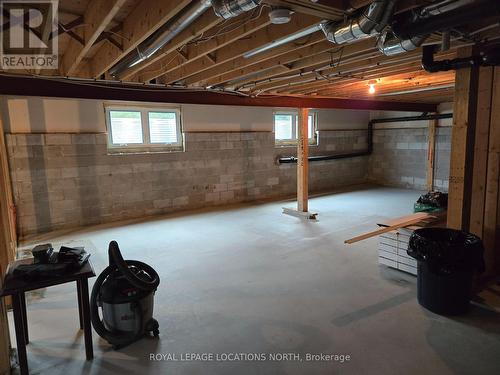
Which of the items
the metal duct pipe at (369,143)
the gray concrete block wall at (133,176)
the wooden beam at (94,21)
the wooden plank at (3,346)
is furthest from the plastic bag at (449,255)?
the metal duct pipe at (369,143)

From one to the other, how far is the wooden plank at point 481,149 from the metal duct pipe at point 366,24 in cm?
144

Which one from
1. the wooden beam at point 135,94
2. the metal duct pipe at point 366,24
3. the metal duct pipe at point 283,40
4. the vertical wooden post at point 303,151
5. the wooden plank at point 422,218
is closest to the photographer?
the metal duct pipe at point 366,24

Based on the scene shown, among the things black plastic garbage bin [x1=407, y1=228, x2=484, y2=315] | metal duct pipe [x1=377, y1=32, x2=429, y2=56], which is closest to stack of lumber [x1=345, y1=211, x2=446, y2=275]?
black plastic garbage bin [x1=407, y1=228, x2=484, y2=315]

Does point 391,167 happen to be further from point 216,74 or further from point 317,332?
point 317,332

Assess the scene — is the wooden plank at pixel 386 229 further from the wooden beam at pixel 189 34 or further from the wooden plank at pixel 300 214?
the wooden beam at pixel 189 34

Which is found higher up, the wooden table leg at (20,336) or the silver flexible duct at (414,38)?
the silver flexible duct at (414,38)

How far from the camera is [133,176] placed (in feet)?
18.8

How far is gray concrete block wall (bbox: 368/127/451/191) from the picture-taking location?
752 cm

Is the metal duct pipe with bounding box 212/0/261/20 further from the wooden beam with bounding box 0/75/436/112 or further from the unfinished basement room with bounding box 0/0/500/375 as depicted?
the wooden beam with bounding box 0/75/436/112

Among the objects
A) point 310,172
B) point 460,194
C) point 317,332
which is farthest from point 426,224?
point 310,172

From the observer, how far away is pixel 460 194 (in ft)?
8.98

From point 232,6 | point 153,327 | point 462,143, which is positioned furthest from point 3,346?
point 462,143

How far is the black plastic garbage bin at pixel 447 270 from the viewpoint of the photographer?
93.0 inches

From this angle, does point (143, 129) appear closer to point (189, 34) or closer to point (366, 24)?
point (189, 34)
